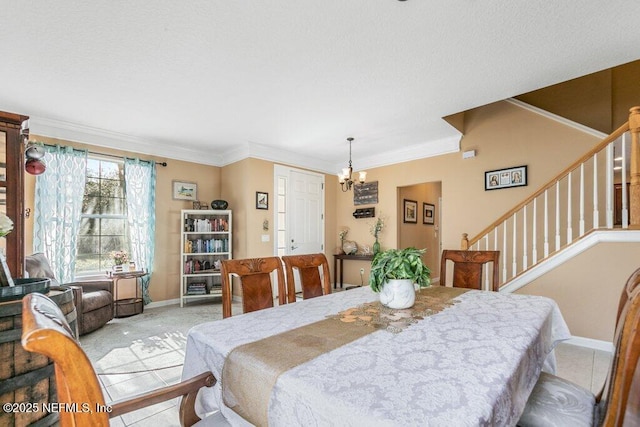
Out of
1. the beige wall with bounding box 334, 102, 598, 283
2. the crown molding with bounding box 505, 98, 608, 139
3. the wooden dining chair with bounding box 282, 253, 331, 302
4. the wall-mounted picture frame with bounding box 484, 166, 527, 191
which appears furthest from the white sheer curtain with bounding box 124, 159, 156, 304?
the crown molding with bounding box 505, 98, 608, 139

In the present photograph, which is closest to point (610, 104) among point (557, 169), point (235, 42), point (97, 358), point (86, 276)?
point (557, 169)

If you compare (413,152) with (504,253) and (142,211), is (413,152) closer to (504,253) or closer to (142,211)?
(504,253)

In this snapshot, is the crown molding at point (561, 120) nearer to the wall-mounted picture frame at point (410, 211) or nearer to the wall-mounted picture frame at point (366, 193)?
the wall-mounted picture frame at point (410, 211)

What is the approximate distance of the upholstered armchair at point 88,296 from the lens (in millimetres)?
3193

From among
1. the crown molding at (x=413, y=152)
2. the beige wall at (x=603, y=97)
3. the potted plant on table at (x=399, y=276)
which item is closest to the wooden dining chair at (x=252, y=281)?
the potted plant on table at (x=399, y=276)

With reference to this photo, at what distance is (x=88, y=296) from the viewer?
3.44 m

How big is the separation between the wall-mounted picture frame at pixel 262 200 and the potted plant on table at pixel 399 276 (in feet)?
12.1

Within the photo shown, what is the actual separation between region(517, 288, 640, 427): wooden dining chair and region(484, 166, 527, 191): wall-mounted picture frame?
3294 mm

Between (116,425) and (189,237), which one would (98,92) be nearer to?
(189,237)

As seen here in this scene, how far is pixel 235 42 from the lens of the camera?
226cm

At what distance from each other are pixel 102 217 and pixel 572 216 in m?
6.21

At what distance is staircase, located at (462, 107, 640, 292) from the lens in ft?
8.81

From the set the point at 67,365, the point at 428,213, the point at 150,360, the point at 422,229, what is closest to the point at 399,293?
the point at 67,365

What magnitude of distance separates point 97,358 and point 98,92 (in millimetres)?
2560
